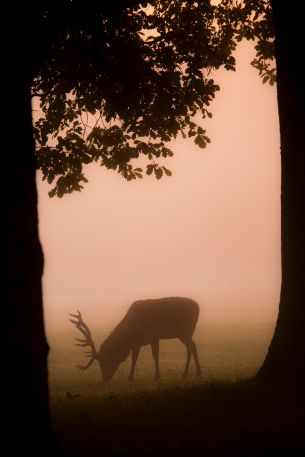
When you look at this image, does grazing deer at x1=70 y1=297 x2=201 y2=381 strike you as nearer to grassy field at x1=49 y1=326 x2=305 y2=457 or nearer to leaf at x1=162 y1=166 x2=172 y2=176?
leaf at x1=162 y1=166 x2=172 y2=176

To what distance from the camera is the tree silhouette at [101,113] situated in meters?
6.15

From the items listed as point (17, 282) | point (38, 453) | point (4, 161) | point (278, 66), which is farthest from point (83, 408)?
point (278, 66)

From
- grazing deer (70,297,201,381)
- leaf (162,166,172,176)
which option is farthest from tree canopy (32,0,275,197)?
grazing deer (70,297,201,381)

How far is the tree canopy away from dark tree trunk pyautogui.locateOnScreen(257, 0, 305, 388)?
10.5 feet

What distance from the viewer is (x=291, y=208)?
10.3 metres

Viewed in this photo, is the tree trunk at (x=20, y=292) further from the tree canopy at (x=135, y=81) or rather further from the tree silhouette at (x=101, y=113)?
the tree canopy at (x=135, y=81)

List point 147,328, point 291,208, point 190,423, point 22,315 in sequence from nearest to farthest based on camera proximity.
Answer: point 22,315 → point 190,423 → point 291,208 → point 147,328

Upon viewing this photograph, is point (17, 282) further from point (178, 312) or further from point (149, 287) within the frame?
point (149, 287)

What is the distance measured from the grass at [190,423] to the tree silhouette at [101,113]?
0.84m

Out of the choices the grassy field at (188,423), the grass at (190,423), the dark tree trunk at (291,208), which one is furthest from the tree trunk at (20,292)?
the dark tree trunk at (291,208)

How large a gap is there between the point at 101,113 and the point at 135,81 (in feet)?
7.60

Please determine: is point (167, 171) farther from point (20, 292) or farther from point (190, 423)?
point (20, 292)

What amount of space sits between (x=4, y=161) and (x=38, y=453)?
3.10 metres

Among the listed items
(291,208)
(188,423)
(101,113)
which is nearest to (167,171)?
(101,113)
